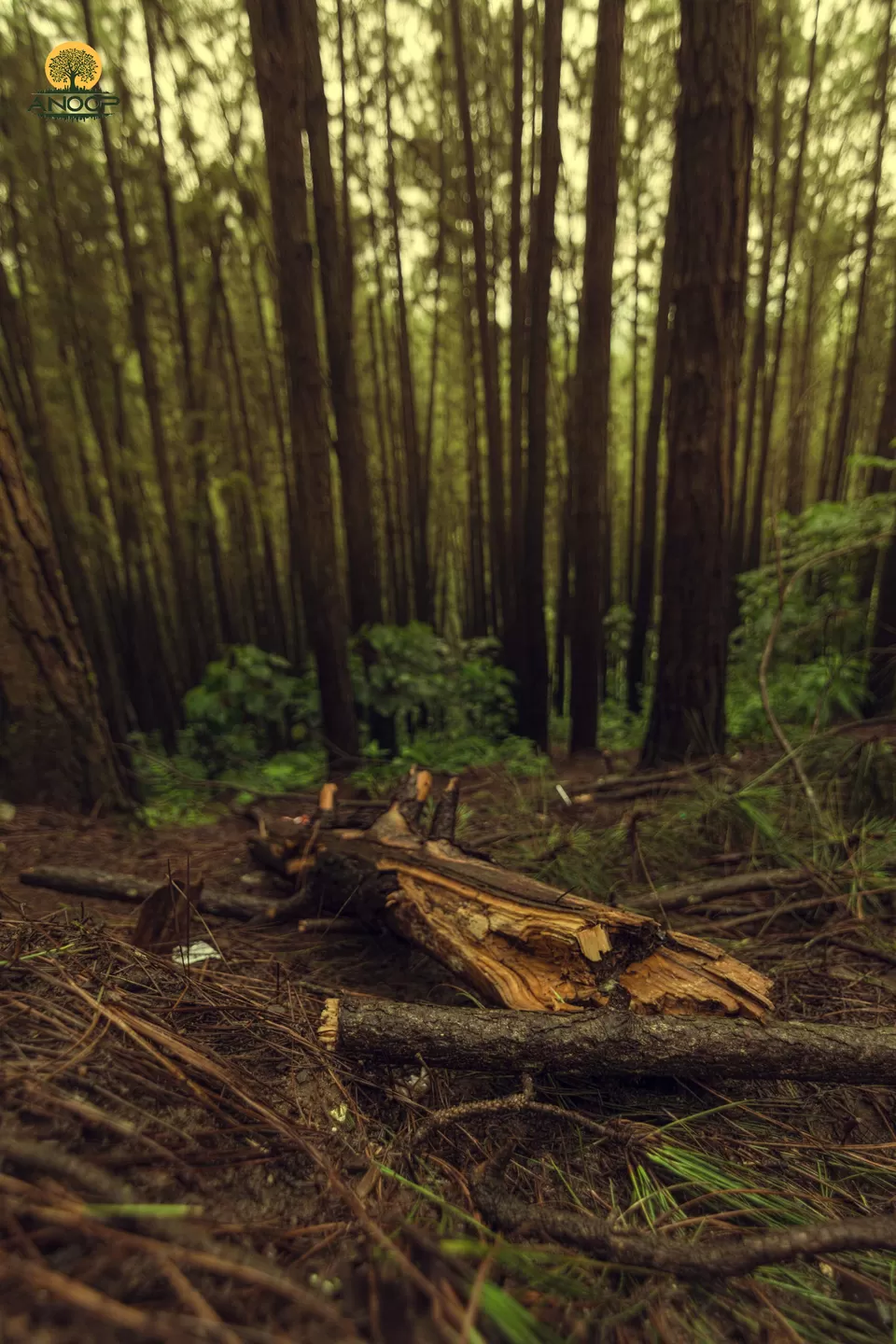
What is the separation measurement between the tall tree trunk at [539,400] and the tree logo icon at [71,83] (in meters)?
3.70

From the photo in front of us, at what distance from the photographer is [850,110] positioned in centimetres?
911

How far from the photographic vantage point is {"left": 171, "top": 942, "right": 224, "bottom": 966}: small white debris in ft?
5.60

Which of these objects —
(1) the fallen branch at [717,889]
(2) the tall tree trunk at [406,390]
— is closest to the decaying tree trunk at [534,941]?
(1) the fallen branch at [717,889]

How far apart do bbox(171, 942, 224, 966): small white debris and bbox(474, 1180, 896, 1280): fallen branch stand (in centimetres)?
104

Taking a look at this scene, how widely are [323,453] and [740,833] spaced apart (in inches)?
157

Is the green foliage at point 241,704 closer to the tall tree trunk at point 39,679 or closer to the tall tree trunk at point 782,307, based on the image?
the tall tree trunk at point 39,679

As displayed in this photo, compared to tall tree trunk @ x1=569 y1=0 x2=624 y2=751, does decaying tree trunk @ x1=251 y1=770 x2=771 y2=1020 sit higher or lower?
lower

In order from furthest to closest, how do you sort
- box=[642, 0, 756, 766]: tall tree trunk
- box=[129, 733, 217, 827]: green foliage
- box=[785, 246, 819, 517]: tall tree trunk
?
box=[785, 246, 819, 517]: tall tree trunk → box=[129, 733, 217, 827]: green foliage → box=[642, 0, 756, 766]: tall tree trunk

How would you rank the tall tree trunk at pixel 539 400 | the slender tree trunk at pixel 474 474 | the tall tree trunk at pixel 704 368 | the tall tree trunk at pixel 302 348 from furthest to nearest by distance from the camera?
the slender tree trunk at pixel 474 474 < the tall tree trunk at pixel 539 400 < the tall tree trunk at pixel 302 348 < the tall tree trunk at pixel 704 368

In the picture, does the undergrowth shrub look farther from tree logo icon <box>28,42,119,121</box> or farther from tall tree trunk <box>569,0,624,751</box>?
tree logo icon <box>28,42,119,121</box>

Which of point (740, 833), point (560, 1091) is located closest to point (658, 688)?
point (740, 833)

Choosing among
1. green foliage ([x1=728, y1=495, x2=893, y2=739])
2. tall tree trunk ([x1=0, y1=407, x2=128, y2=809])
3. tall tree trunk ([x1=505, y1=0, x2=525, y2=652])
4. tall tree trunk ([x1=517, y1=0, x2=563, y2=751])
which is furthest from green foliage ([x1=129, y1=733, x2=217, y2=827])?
green foliage ([x1=728, y1=495, x2=893, y2=739])

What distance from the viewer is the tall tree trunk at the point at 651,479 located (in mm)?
7445

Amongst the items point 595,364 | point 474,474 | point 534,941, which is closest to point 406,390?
point 474,474
